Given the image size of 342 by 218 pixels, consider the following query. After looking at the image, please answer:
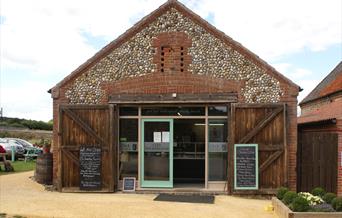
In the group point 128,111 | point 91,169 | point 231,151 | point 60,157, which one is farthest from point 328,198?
point 60,157

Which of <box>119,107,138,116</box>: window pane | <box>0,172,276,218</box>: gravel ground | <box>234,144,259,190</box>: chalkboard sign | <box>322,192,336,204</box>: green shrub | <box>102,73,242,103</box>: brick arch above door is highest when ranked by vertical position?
<box>102,73,242,103</box>: brick arch above door

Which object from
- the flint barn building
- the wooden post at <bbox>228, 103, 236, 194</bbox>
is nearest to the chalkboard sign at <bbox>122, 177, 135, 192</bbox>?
the flint barn building

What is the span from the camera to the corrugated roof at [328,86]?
27633mm

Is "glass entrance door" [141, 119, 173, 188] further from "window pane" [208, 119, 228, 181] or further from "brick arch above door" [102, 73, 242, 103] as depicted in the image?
"window pane" [208, 119, 228, 181]

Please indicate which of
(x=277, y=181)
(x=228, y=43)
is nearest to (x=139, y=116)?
(x=228, y=43)

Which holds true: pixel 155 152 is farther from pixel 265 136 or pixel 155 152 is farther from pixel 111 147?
pixel 265 136

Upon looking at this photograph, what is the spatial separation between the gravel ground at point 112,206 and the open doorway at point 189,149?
157cm

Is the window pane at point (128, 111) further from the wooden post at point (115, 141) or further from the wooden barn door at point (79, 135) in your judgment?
the wooden barn door at point (79, 135)

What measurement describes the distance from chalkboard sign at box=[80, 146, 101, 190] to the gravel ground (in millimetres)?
342

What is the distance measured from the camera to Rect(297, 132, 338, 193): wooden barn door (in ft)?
47.1

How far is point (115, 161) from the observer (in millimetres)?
15312

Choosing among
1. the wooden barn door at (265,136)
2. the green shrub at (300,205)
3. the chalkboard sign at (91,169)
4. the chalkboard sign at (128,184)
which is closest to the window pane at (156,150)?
the chalkboard sign at (128,184)

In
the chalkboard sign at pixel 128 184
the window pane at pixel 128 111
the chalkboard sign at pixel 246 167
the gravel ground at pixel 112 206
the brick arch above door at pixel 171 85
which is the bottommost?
the gravel ground at pixel 112 206

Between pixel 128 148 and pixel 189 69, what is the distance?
3242 millimetres
